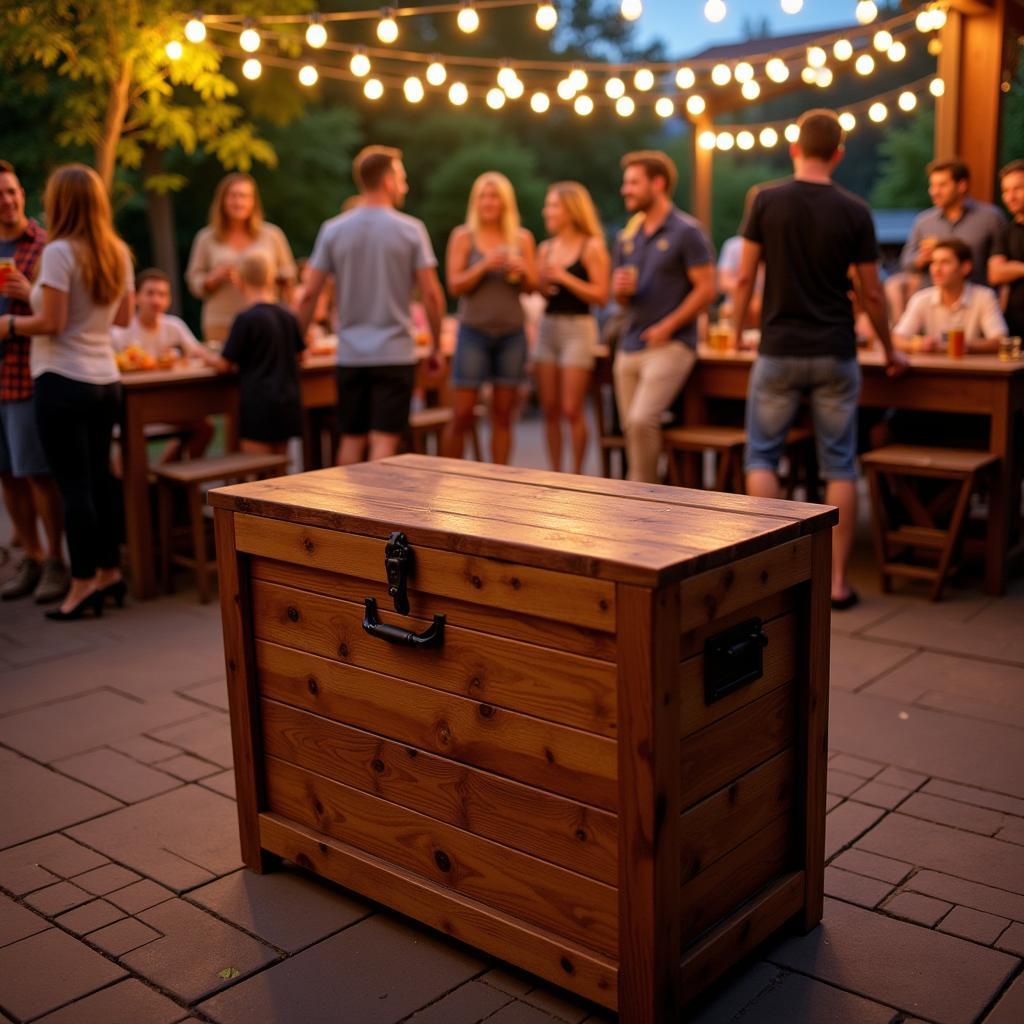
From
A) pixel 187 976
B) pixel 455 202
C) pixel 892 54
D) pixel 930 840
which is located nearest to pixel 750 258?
pixel 930 840

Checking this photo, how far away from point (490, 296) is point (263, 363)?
1.52m

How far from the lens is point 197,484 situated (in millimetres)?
5750

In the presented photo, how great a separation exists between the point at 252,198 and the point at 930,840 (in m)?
5.41

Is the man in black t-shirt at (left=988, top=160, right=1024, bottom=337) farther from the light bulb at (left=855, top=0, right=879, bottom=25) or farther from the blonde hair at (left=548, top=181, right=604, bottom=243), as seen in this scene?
the blonde hair at (left=548, top=181, right=604, bottom=243)

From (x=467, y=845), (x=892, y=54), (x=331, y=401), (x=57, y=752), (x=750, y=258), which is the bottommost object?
(x=57, y=752)

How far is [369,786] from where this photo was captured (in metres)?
2.90

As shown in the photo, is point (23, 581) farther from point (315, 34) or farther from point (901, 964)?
point (901, 964)

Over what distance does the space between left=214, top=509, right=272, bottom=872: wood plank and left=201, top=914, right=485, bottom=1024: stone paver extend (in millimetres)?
452

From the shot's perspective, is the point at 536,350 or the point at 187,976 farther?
the point at 536,350

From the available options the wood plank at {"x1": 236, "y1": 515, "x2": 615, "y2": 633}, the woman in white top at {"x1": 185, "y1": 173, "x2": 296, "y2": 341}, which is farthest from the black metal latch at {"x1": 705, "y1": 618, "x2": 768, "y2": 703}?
the woman in white top at {"x1": 185, "y1": 173, "x2": 296, "y2": 341}

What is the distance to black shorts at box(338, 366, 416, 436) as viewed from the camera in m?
6.25

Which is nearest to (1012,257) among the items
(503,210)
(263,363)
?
(503,210)

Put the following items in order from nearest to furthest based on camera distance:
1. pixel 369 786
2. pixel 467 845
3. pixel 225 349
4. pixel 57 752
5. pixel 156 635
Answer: pixel 467 845, pixel 369 786, pixel 57 752, pixel 156 635, pixel 225 349

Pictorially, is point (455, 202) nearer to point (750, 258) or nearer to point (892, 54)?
point (892, 54)
